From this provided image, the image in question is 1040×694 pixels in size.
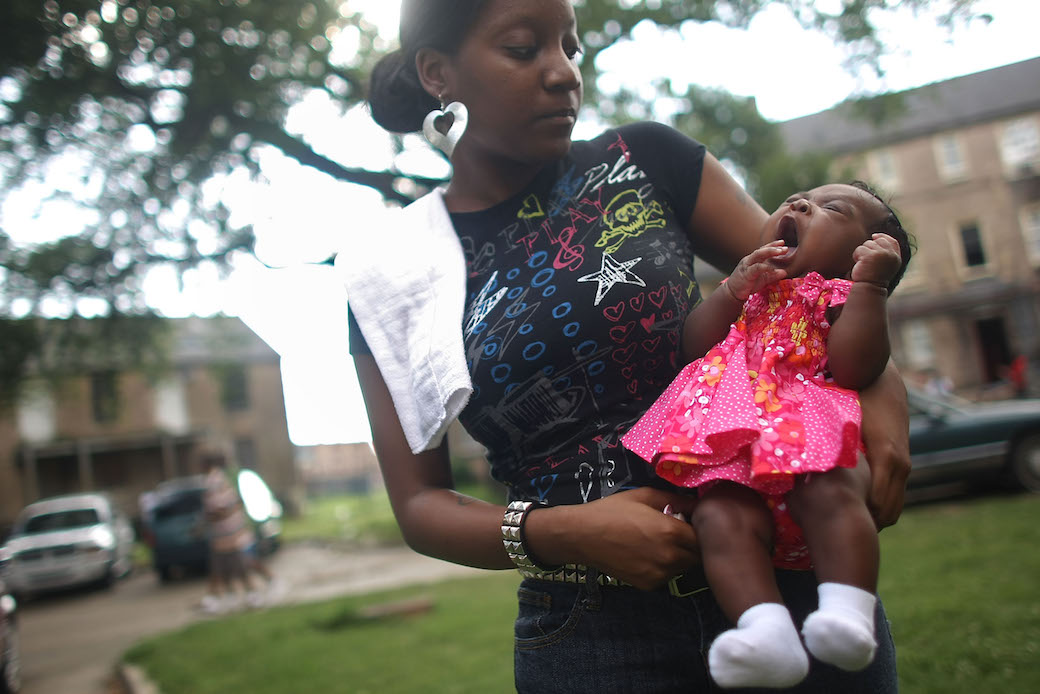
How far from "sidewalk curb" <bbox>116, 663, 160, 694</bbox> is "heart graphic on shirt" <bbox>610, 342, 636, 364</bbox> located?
5.93 m

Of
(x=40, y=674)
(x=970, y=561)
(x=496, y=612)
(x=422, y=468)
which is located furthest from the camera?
(x=40, y=674)

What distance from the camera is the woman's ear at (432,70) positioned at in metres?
1.70

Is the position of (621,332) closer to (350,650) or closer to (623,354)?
(623,354)

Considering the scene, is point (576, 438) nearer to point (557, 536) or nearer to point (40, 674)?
point (557, 536)

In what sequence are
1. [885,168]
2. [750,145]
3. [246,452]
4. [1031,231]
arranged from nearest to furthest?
[750,145]
[1031,231]
[885,168]
[246,452]

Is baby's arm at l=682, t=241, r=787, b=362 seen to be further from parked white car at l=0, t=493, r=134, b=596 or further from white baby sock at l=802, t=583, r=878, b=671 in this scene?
parked white car at l=0, t=493, r=134, b=596

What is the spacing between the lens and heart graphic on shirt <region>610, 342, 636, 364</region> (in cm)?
147

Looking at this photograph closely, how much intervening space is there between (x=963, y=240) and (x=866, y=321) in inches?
1293

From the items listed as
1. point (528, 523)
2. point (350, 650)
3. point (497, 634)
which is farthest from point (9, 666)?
point (528, 523)

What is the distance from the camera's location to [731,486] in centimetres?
132

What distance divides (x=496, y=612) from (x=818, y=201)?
20.8 feet

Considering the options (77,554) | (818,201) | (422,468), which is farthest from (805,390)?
(77,554)

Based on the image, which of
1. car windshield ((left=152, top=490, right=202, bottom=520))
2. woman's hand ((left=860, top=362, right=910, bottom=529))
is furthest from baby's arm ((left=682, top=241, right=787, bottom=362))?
car windshield ((left=152, top=490, right=202, bottom=520))

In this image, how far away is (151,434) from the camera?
1275 inches
